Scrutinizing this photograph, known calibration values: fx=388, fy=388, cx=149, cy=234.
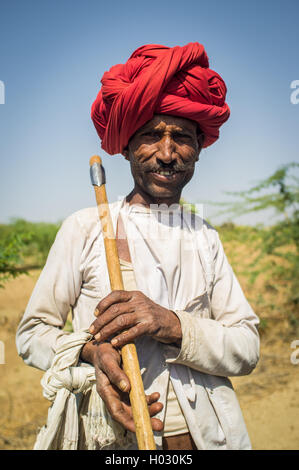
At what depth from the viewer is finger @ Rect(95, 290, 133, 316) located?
4.98 ft

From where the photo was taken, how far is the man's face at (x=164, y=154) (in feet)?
6.03

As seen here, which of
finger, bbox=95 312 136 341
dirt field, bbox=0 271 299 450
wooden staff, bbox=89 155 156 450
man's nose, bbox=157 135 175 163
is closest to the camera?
wooden staff, bbox=89 155 156 450

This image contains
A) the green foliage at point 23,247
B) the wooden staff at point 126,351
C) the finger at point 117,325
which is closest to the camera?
the wooden staff at point 126,351

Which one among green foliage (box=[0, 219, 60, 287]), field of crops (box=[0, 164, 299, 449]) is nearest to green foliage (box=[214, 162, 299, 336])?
field of crops (box=[0, 164, 299, 449])

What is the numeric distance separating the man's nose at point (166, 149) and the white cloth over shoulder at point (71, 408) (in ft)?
2.79

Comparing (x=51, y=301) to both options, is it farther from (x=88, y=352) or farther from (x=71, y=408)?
(x=71, y=408)

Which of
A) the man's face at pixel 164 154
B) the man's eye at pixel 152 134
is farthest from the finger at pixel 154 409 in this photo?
the man's eye at pixel 152 134

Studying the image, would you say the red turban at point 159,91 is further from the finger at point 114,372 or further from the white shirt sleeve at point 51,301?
the finger at point 114,372

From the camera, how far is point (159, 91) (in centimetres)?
179

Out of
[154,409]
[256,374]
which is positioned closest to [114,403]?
[154,409]

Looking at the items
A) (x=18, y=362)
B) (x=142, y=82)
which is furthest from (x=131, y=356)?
(x=18, y=362)

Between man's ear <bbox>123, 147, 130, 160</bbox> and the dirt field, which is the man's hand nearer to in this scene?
man's ear <bbox>123, 147, 130, 160</bbox>

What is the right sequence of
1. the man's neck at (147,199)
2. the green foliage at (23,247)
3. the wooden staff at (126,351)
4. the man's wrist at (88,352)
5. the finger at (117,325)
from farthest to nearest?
the green foliage at (23,247) < the man's neck at (147,199) < the man's wrist at (88,352) < the finger at (117,325) < the wooden staff at (126,351)
